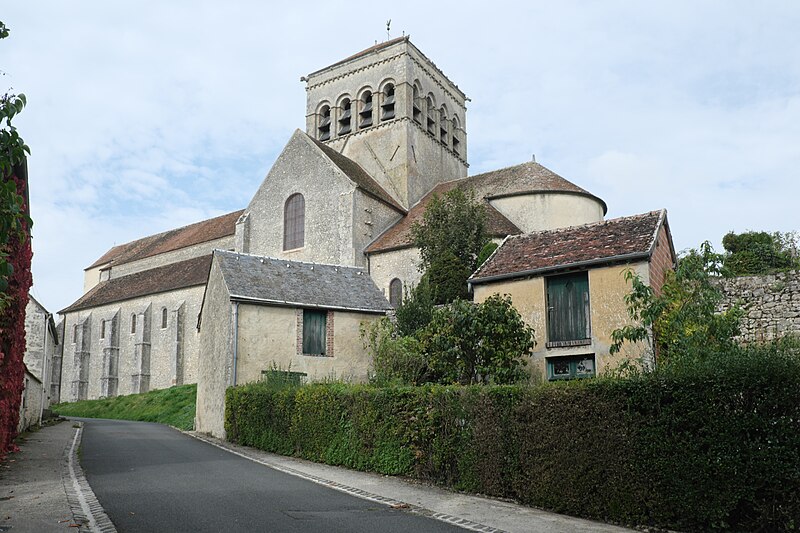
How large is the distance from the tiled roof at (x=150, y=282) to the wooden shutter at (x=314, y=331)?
19.6 meters

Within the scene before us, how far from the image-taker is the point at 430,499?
10586 millimetres

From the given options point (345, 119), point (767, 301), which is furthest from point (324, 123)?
point (767, 301)

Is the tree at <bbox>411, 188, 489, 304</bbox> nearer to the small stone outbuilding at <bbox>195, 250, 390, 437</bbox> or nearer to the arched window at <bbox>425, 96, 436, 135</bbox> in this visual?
the small stone outbuilding at <bbox>195, 250, 390, 437</bbox>

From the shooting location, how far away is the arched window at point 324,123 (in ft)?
149

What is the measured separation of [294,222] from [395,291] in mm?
7648

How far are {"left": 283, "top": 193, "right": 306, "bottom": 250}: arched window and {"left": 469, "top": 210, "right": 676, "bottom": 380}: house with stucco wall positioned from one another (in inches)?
748

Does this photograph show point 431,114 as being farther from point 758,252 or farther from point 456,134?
point 758,252

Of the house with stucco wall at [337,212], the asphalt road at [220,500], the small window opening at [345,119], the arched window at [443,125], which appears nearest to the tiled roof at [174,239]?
the house with stucco wall at [337,212]

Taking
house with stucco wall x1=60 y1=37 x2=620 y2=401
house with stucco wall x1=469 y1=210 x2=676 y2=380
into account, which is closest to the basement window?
house with stucco wall x1=469 y1=210 x2=676 y2=380

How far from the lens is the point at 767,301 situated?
18484mm

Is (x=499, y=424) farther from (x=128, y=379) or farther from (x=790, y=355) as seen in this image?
(x=128, y=379)

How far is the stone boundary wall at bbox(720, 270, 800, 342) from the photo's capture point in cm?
1809

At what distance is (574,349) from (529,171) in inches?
757

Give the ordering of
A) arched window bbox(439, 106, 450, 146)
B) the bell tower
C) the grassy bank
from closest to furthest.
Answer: the grassy bank → the bell tower → arched window bbox(439, 106, 450, 146)
